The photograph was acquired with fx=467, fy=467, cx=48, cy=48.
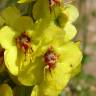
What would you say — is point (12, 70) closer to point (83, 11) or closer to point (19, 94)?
point (19, 94)

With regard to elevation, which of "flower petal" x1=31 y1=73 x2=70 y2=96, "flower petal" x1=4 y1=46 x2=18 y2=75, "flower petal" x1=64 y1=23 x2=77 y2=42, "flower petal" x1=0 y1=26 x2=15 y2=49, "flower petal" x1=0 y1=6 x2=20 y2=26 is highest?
"flower petal" x1=0 y1=6 x2=20 y2=26

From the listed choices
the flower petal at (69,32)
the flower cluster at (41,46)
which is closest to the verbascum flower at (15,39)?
the flower cluster at (41,46)

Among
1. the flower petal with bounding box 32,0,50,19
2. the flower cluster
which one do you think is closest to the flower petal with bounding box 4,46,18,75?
the flower cluster

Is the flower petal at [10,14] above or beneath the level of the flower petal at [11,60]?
above

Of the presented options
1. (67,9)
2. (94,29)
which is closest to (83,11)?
(94,29)

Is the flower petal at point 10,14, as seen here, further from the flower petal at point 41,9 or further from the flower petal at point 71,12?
the flower petal at point 71,12

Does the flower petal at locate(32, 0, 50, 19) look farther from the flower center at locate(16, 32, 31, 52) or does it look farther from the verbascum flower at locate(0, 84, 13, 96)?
the verbascum flower at locate(0, 84, 13, 96)

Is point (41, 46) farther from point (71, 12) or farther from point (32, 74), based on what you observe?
point (71, 12)

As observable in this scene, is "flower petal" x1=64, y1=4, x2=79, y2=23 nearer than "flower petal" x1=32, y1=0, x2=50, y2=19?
No
